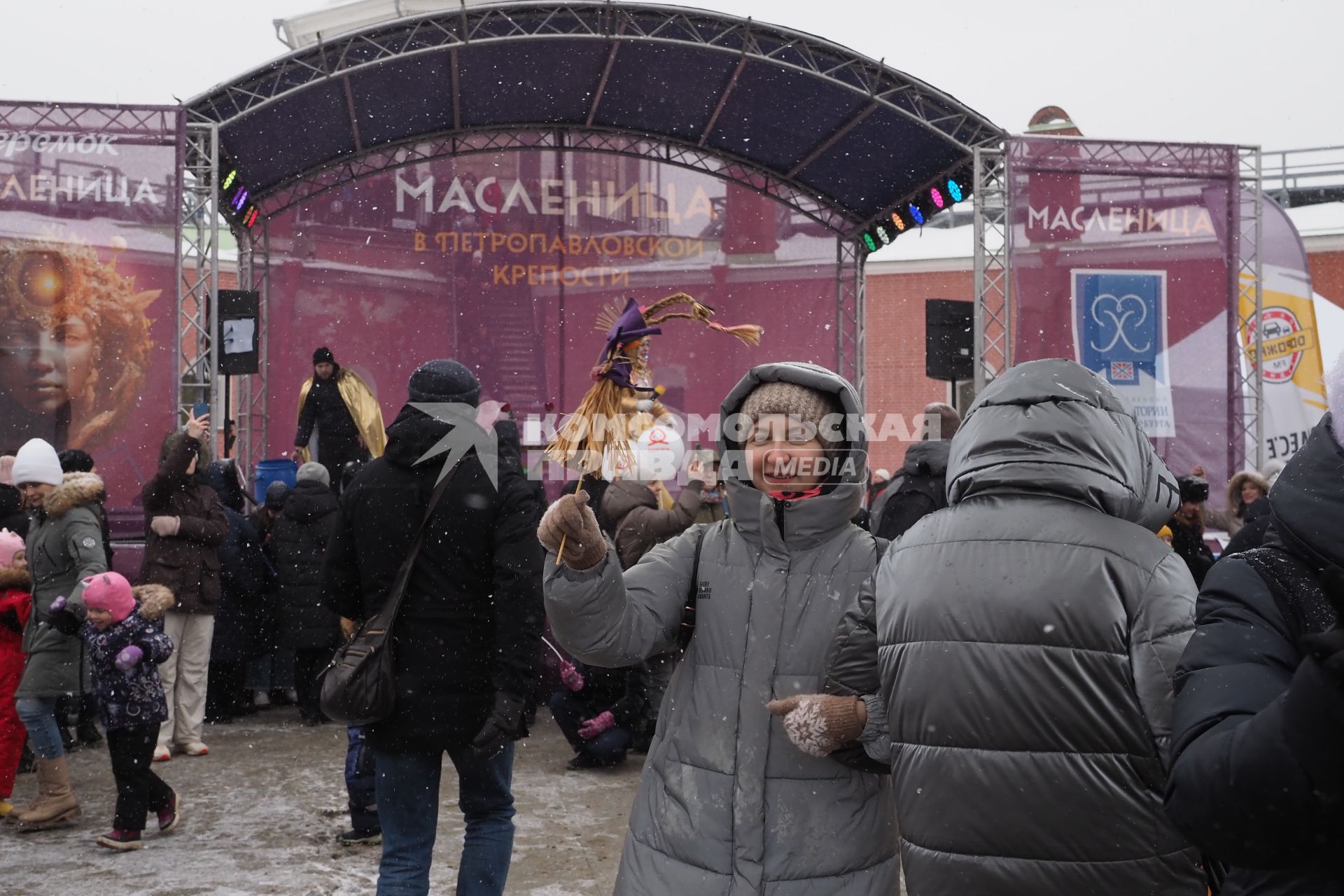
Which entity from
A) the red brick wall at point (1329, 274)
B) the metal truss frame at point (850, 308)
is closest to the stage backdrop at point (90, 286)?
the metal truss frame at point (850, 308)

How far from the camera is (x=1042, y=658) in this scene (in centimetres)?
177

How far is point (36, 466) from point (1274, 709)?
5.99 m

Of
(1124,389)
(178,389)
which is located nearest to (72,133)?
(178,389)

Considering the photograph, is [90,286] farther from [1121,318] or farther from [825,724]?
[825,724]

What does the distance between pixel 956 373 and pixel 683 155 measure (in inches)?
155

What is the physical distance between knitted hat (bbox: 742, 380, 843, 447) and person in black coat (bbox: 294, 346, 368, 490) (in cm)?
950

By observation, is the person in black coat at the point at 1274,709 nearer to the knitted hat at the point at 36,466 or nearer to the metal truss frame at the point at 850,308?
the knitted hat at the point at 36,466

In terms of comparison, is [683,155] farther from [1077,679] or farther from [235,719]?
[1077,679]

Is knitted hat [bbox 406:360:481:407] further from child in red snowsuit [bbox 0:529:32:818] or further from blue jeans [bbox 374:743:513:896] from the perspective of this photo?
child in red snowsuit [bbox 0:529:32:818]

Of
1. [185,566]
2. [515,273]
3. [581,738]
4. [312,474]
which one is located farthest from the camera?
[515,273]

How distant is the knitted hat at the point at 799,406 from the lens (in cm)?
244

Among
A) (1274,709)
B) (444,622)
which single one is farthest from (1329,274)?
(1274,709)

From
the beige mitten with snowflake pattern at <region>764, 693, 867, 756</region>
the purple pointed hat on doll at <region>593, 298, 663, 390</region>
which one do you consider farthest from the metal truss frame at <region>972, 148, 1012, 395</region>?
the beige mitten with snowflake pattern at <region>764, 693, 867, 756</region>

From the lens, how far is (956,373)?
10633mm
